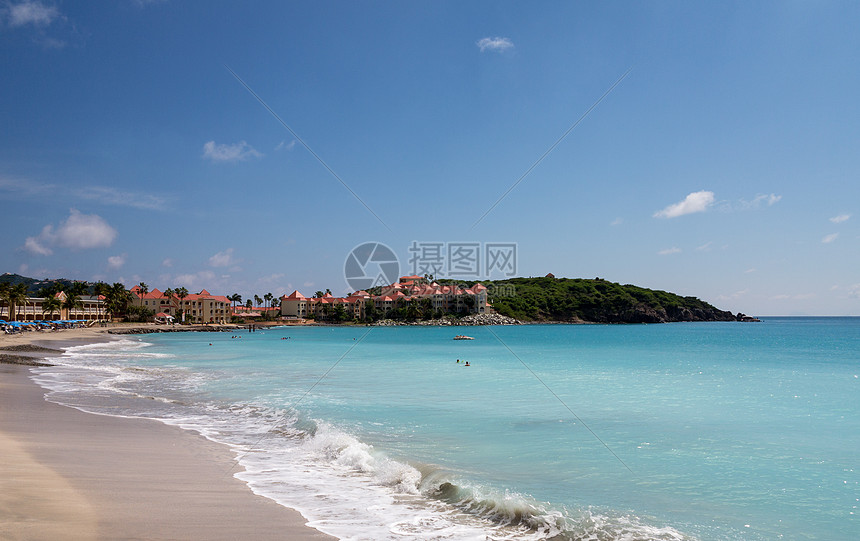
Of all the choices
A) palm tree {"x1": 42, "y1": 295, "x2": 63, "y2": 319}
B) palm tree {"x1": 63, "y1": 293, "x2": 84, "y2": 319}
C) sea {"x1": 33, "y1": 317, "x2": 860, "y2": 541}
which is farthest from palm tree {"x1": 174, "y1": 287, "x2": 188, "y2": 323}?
sea {"x1": 33, "y1": 317, "x2": 860, "y2": 541}

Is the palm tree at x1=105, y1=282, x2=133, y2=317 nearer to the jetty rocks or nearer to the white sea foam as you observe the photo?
the jetty rocks

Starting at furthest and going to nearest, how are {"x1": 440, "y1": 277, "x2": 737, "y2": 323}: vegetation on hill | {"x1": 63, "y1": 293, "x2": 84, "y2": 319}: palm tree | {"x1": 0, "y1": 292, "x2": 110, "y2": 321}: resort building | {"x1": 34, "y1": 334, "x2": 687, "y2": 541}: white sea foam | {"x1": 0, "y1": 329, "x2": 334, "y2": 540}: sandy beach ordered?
1. {"x1": 440, "y1": 277, "x2": 737, "y2": 323}: vegetation on hill
2. {"x1": 63, "y1": 293, "x2": 84, "y2": 319}: palm tree
3. {"x1": 0, "y1": 292, "x2": 110, "y2": 321}: resort building
4. {"x1": 34, "y1": 334, "x2": 687, "y2": 541}: white sea foam
5. {"x1": 0, "y1": 329, "x2": 334, "y2": 540}: sandy beach

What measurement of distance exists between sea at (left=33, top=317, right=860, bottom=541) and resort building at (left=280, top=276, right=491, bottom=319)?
114347 mm

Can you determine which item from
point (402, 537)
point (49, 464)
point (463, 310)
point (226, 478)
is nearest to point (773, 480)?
point (402, 537)

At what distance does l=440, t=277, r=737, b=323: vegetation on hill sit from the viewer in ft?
503

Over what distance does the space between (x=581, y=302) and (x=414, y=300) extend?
6086 centimetres

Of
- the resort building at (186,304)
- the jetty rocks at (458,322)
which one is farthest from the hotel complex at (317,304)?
the jetty rocks at (458,322)

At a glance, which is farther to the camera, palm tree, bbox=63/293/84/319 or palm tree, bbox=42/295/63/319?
palm tree, bbox=63/293/84/319

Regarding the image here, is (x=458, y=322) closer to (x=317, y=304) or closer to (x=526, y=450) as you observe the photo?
(x=317, y=304)

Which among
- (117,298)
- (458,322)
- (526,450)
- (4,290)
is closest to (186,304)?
(117,298)

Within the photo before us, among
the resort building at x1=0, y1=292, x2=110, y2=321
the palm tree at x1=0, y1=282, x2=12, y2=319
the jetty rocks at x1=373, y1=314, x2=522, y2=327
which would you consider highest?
the palm tree at x1=0, y1=282, x2=12, y2=319

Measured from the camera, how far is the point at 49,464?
7539 mm

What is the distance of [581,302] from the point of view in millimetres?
162750

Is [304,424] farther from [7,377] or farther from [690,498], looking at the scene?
[7,377]
